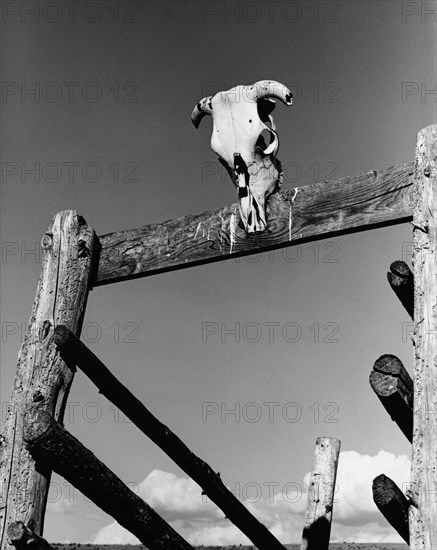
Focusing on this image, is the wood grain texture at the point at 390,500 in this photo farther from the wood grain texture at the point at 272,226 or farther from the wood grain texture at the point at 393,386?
the wood grain texture at the point at 272,226

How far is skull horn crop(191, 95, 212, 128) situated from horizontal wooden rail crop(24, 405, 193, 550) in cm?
208

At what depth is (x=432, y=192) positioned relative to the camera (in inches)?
156

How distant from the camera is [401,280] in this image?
14.3 feet

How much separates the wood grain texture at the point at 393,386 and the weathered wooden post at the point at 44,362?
1.84m

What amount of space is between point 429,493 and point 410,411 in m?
0.53

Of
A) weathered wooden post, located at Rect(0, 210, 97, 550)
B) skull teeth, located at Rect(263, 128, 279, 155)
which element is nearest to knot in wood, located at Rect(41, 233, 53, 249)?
weathered wooden post, located at Rect(0, 210, 97, 550)

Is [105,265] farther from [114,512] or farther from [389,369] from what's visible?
[389,369]

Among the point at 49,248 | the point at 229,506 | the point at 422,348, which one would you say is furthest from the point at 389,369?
the point at 49,248

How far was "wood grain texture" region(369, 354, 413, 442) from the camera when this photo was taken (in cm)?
373

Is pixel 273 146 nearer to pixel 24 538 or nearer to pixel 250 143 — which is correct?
pixel 250 143

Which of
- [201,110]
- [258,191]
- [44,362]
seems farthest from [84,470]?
[201,110]

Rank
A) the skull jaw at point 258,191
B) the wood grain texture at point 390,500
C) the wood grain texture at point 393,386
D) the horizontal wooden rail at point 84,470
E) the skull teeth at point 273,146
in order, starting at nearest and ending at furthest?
1. the wood grain texture at point 390,500
2. the wood grain texture at point 393,386
3. the horizontal wooden rail at point 84,470
4. the skull jaw at point 258,191
5. the skull teeth at point 273,146

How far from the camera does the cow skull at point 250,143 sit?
4680mm

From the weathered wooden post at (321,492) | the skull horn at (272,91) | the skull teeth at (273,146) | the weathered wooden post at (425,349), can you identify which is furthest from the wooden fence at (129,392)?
the weathered wooden post at (321,492)
